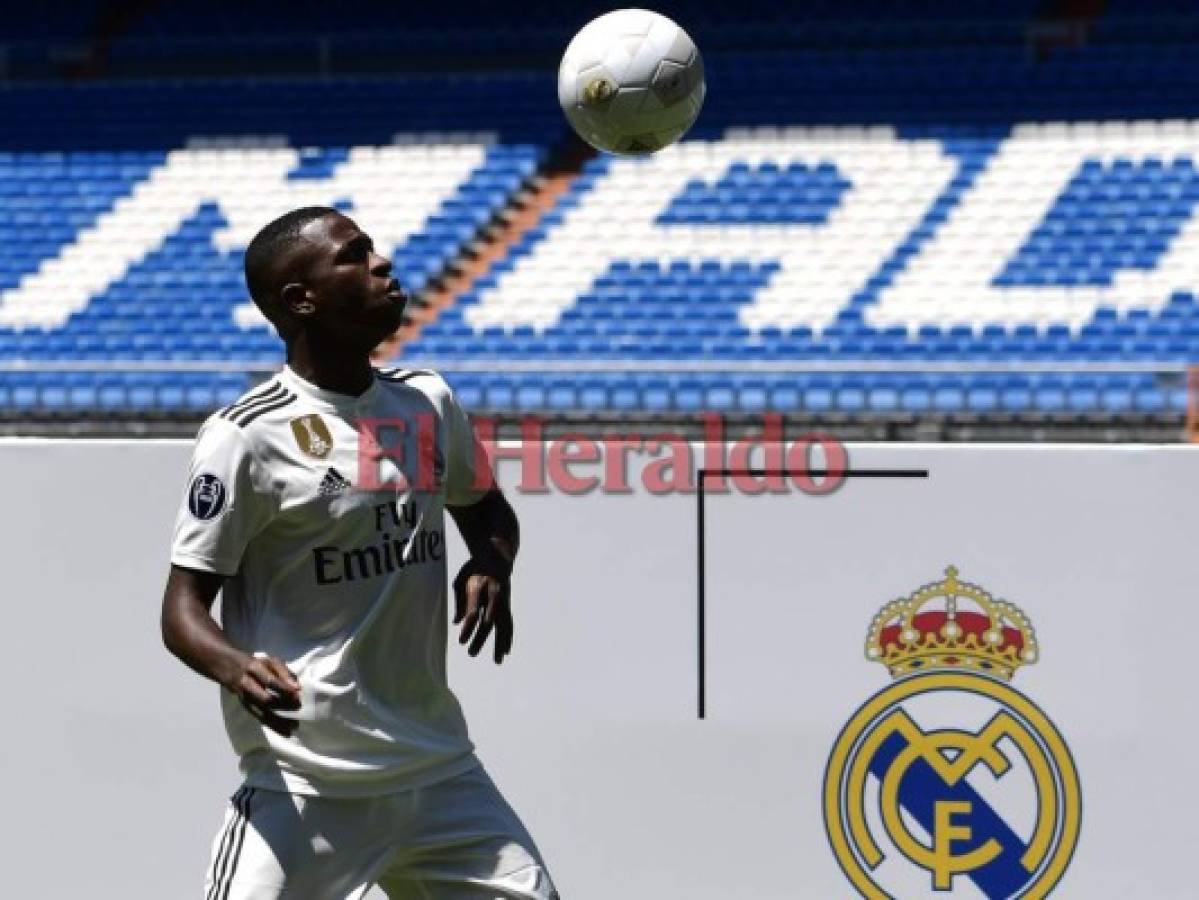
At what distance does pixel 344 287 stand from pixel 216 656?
2.39 ft

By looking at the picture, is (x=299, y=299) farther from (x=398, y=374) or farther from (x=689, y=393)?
(x=689, y=393)

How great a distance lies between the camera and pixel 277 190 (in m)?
13.0

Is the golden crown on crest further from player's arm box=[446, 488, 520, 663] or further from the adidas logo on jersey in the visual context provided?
the adidas logo on jersey

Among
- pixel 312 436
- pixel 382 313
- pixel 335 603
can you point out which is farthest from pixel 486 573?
pixel 382 313

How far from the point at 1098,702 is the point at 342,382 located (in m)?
2.49

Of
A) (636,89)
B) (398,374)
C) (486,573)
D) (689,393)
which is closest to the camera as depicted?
(486,573)

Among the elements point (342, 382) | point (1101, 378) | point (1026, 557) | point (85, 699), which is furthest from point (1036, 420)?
point (342, 382)

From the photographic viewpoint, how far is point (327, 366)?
3654mm

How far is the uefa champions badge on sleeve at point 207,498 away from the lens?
347cm

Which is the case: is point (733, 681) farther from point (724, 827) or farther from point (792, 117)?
point (792, 117)

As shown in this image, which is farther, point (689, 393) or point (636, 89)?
point (689, 393)

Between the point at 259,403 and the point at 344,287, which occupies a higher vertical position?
the point at 344,287

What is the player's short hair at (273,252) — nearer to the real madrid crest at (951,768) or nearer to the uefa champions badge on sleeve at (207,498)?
the uefa champions badge on sleeve at (207,498)

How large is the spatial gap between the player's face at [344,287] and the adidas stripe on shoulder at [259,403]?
0.47 feet
